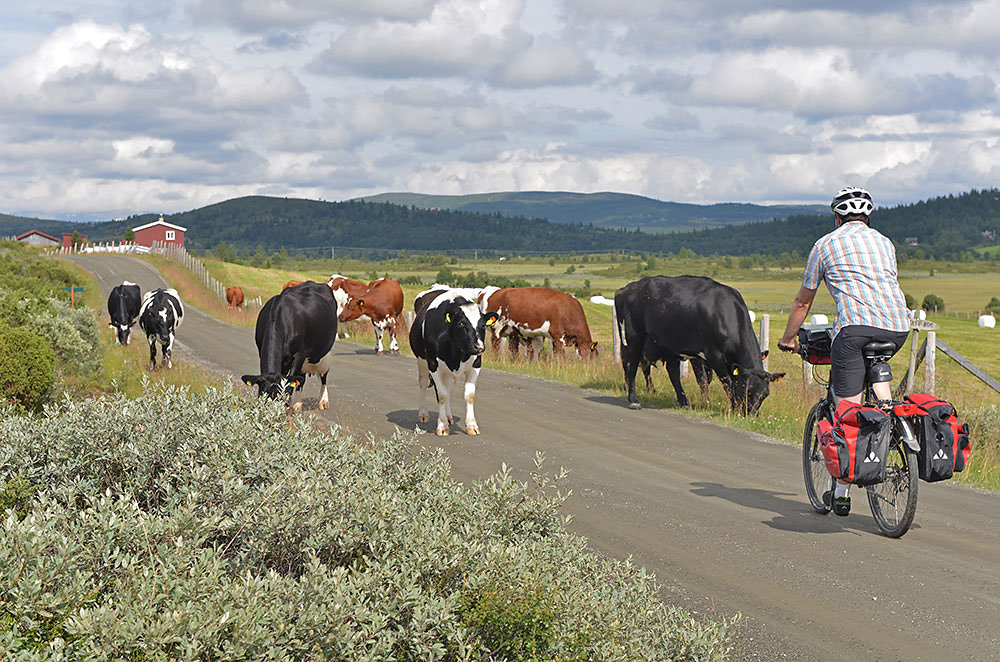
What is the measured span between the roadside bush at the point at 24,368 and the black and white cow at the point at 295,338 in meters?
2.50

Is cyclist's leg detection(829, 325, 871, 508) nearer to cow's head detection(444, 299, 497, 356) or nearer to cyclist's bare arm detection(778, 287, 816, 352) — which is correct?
cyclist's bare arm detection(778, 287, 816, 352)

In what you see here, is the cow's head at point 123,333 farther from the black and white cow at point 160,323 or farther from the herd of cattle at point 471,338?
the herd of cattle at point 471,338

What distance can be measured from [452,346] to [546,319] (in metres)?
12.4

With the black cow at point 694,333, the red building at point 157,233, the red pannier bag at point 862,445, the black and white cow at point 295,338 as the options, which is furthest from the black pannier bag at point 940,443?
the red building at point 157,233

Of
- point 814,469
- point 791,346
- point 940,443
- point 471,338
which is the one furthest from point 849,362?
point 471,338

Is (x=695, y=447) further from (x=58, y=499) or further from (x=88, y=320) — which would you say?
(x=88, y=320)

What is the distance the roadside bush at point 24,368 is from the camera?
1112cm

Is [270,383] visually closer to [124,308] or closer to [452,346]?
[452,346]

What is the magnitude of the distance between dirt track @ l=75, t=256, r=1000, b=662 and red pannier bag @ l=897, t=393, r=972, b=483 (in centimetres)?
71

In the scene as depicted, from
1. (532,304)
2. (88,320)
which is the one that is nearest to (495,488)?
(88,320)

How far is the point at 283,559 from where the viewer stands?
14.3 ft

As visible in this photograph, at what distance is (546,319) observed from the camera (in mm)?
25203

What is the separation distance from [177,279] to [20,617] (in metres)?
73.1

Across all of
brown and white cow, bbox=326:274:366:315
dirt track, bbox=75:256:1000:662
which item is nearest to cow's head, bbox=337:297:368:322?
brown and white cow, bbox=326:274:366:315
